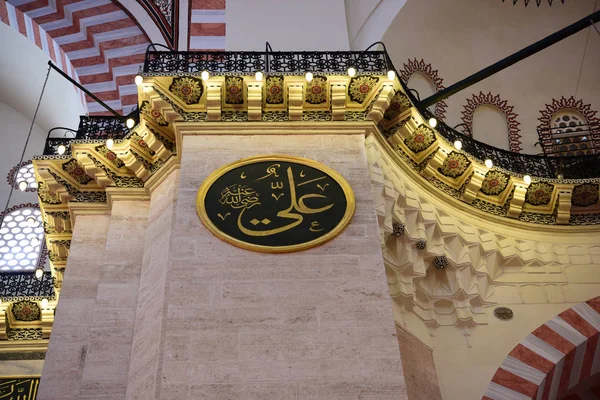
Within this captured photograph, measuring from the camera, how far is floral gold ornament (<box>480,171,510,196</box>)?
681cm

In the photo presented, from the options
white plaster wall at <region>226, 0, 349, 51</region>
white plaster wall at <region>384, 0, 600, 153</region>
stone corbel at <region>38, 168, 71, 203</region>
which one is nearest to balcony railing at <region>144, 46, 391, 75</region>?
white plaster wall at <region>226, 0, 349, 51</region>

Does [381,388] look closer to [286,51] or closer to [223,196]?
[223,196]

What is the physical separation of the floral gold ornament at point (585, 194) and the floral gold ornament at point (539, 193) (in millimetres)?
234

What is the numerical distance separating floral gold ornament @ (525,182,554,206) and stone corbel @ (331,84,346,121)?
1.91 meters

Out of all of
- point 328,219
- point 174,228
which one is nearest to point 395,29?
point 328,219

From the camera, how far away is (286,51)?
6.82 meters

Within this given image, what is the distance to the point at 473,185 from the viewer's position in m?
6.77

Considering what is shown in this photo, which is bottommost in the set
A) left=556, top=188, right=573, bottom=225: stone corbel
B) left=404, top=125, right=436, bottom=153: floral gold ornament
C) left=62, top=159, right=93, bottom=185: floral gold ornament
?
left=556, top=188, right=573, bottom=225: stone corbel

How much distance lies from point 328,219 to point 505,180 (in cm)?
212

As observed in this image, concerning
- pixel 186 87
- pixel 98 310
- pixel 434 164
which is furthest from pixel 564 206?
pixel 98 310

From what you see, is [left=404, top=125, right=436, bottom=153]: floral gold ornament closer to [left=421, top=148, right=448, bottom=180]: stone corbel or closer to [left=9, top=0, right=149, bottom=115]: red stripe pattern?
[left=421, top=148, right=448, bottom=180]: stone corbel

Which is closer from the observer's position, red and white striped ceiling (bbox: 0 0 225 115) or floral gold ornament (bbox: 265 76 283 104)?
floral gold ornament (bbox: 265 76 283 104)

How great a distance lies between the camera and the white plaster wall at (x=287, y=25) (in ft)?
23.2

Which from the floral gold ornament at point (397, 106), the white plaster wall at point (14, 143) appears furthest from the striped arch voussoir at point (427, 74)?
the white plaster wall at point (14, 143)
